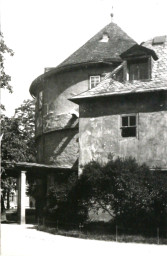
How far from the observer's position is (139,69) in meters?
24.4

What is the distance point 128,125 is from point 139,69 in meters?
3.31

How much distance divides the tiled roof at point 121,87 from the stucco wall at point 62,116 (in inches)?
200

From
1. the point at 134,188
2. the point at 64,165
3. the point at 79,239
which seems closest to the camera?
the point at 79,239

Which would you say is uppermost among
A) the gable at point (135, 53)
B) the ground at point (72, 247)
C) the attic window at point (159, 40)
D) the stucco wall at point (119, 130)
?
the attic window at point (159, 40)

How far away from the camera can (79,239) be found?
58.7ft

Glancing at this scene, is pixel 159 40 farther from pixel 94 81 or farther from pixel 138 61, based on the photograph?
pixel 94 81

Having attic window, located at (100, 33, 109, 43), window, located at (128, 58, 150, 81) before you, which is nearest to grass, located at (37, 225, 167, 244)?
window, located at (128, 58, 150, 81)

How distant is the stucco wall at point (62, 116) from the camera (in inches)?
1174

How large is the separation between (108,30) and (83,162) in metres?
12.9

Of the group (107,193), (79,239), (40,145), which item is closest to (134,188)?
(107,193)

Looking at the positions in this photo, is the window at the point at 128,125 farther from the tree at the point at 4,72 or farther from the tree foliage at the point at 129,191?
the tree at the point at 4,72

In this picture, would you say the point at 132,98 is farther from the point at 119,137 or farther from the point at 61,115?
the point at 61,115

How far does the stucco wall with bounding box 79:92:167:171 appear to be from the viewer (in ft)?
73.4

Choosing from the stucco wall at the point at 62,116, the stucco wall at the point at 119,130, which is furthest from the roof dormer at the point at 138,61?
the stucco wall at the point at 62,116
